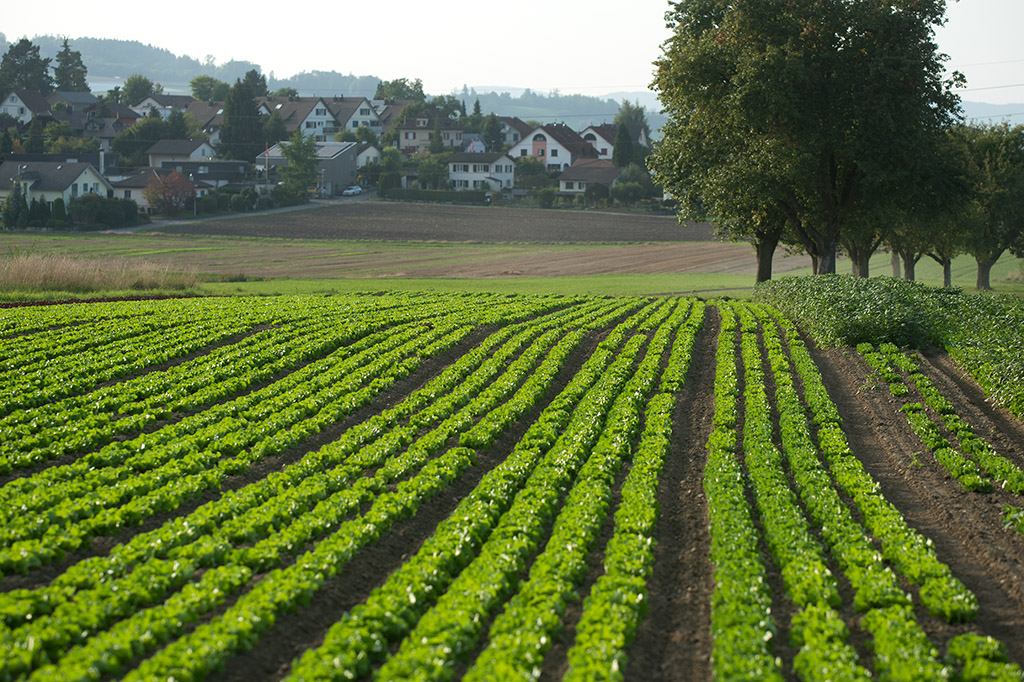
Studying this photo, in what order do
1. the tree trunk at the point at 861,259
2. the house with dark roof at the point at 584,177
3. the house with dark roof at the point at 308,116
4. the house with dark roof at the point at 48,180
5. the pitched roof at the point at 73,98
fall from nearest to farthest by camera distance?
the tree trunk at the point at 861,259, the house with dark roof at the point at 48,180, the house with dark roof at the point at 584,177, the house with dark roof at the point at 308,116, the pitched roof at the point at 73,98

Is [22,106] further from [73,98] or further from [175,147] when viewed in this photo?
[175,147]

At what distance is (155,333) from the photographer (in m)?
22.8

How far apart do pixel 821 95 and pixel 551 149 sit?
341 ft

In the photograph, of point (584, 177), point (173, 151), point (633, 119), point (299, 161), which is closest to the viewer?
point (299, 161)

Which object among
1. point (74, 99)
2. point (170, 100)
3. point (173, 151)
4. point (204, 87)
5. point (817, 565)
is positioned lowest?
point (817, 565)

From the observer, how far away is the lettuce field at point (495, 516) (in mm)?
8070

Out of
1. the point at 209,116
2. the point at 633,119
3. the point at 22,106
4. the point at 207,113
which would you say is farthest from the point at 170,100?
the point at 633,119

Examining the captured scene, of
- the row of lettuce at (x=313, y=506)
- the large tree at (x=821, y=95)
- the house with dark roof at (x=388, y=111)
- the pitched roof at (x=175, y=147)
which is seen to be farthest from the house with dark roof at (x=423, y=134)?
the row of lettuce at (x=313, y=506)

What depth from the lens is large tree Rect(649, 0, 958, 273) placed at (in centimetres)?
3625

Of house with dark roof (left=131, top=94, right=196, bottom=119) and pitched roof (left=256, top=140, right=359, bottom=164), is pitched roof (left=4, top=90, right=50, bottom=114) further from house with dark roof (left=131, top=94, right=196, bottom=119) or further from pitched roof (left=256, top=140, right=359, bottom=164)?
pitched roof (left=256, top=140, right=359, bottom=164)

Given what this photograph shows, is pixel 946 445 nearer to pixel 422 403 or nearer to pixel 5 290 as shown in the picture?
pixel 422 403

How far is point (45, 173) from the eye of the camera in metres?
88.4

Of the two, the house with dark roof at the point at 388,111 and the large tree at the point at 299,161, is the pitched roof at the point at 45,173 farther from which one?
the house with dark roof at the point at 388,111

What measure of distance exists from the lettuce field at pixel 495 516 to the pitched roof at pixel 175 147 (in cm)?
10694
